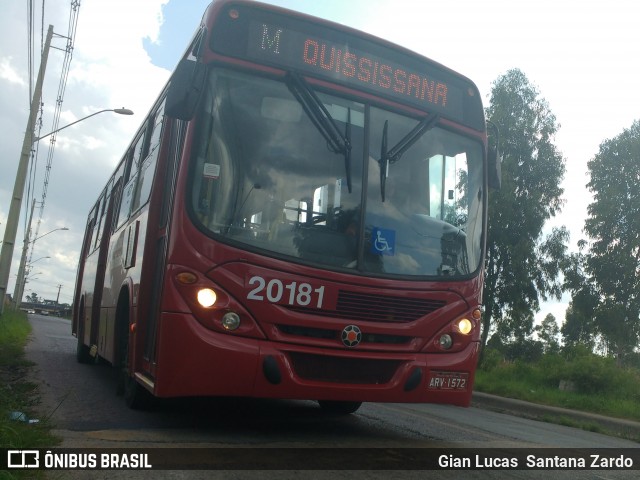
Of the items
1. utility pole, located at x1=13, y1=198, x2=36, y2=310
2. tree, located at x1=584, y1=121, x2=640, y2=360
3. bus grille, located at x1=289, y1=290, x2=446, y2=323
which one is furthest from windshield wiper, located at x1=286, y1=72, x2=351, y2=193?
utility pole, located at x1=13, y1=198, x2=36, y2=310

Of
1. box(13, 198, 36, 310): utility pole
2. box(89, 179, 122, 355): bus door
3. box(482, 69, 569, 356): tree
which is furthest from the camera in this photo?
box(13, 198, 36, 310): utility pole

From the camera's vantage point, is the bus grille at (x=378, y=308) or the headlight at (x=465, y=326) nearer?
the bus grille at (x=378, y=308)

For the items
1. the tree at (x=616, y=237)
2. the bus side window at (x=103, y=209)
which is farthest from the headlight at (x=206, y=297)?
the tree at (x=616, y=237)

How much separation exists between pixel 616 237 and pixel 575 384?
792 inches

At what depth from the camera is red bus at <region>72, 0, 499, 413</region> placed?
5.45m

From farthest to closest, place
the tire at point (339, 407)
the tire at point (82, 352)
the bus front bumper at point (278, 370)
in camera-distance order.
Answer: the tire at point (82, 352) → the tire at point (339, 407) → the bus front bumper at point (278, 370)

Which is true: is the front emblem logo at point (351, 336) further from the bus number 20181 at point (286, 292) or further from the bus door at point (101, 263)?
the bus door at point (101, 263)

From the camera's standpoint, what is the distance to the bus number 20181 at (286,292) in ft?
18.0

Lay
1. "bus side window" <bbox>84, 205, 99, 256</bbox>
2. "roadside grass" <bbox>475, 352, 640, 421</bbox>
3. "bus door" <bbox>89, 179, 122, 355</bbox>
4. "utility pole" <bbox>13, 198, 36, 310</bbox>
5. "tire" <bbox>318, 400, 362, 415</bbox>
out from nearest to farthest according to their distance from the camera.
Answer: "tire" <bbox>318, 400, 362, 415</bbox> < "bus door" <bbox>89, 179, 122, 355</bbox> < "bus side window" <bbox>84, 205, 99, 256</bbox> < "roadside grass" <bbox>475, 352, 640, 421</bbox> < "utility pole" <bbox>13, 198, 36, 310</bbox>

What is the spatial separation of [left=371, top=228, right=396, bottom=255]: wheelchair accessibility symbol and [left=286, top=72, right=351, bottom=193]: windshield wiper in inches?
18.4

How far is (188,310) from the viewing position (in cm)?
539

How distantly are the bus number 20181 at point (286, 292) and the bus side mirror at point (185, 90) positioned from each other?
4.68ft

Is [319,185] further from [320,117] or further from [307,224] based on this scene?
[320,117]

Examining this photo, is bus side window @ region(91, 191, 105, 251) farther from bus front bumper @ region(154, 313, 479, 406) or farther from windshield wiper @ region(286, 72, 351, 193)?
bus front bumper @ region(154, 313, 479, 406)
